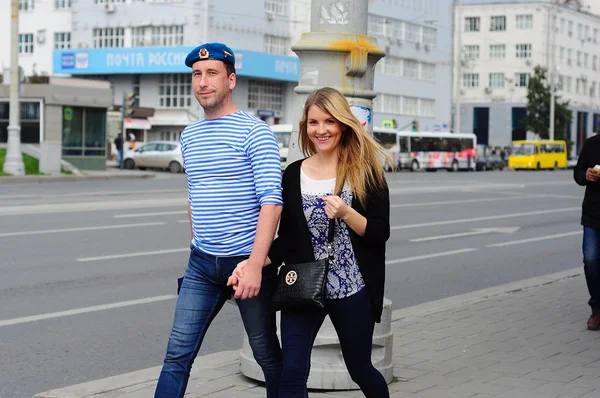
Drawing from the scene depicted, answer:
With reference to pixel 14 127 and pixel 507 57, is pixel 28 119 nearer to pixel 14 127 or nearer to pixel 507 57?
pixel 14 127

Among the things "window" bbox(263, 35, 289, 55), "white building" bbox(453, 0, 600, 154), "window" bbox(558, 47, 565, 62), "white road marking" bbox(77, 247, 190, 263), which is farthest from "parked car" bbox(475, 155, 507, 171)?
"white road marking" bbox(77, 247, 190, 263)

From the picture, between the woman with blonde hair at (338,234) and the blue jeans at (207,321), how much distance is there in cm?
14

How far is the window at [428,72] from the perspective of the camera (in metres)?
88.0

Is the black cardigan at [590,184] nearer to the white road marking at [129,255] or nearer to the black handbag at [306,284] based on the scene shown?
the black handbag at [306,284]

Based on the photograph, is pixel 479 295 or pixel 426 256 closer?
pixel 479 295

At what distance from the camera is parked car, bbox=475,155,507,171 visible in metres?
72.6

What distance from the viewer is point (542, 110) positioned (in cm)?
8725

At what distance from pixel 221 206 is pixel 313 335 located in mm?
686

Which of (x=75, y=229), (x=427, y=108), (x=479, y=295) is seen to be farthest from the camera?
(x=427, y=108)

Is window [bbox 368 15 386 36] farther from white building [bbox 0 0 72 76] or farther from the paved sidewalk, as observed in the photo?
the paved sidewalk

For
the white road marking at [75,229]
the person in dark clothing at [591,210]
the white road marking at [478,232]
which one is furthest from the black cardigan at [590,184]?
the white road marking at [75,229]

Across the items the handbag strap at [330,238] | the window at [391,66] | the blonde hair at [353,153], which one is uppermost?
the window at [391,66]

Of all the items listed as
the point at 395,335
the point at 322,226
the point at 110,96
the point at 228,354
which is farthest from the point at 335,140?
the point at 110,96

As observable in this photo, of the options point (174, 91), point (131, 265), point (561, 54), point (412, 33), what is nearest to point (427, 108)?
point (412, 33)
